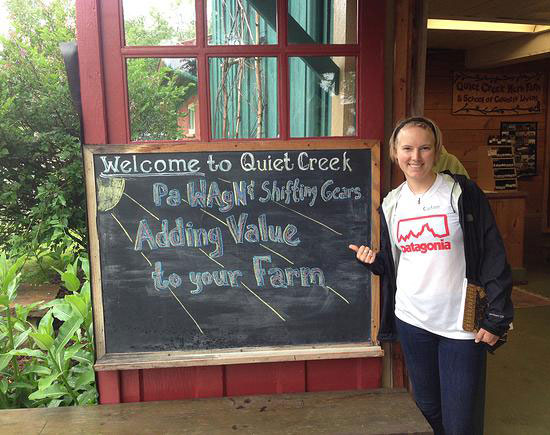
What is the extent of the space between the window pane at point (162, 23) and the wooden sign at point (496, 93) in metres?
4.50

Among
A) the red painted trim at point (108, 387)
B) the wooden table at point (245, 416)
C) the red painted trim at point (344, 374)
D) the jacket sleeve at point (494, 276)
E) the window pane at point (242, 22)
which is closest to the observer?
the jacket sleeve at point (494, 276)

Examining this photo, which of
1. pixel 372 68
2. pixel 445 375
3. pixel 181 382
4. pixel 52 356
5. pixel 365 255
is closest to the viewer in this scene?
pixel 445 375

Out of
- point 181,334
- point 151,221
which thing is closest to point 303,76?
point 151,221

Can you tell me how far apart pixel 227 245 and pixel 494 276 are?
1.10 meters

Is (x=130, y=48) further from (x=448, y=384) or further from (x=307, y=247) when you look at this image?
(x=448, y=384)

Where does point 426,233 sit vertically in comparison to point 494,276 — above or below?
above

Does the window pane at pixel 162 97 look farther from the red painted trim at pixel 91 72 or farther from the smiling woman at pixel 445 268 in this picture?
the smiling woman at pixel 445 268

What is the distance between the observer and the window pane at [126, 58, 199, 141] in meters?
2.19

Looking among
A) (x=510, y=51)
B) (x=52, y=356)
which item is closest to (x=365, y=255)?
(x=52, y=356)

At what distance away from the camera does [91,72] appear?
6.94ft

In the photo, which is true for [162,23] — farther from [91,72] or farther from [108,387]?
[108,387]

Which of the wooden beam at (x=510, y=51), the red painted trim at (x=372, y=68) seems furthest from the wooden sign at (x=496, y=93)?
the red painted trim at (x=372, y=68)

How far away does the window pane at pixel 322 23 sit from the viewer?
87.7 inches

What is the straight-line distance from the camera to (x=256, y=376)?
237 cm
